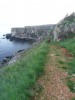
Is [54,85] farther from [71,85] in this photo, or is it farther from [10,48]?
[10,48]

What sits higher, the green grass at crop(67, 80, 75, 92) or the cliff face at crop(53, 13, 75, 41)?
the cliff face at crop(53, 13, 75, 41)

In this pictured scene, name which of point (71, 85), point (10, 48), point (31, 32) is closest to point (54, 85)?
point (71, 85)

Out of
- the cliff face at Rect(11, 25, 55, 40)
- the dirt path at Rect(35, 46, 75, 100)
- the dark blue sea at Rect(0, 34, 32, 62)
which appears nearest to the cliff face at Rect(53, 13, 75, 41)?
the dirt path at Rect(35, 46, 75, 100)

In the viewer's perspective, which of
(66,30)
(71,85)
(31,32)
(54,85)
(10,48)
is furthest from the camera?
(31,32)

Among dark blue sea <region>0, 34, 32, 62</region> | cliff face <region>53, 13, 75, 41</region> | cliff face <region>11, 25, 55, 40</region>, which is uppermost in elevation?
cliff face <region>53, 13, 75, 41</region>

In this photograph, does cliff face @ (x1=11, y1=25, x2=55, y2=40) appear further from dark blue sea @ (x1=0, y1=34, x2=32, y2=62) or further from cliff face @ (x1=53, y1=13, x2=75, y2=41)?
cliff face @ (x1=53, y1=13, x2=75, y2=41)

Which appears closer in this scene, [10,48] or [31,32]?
[10,48]

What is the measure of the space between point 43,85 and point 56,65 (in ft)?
21.1

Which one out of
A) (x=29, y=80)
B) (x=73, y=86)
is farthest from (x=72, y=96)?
(x=29, y=80)

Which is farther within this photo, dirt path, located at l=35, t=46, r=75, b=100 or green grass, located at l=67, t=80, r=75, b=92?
green grass, located at l=67, t=80, r=75, b=92

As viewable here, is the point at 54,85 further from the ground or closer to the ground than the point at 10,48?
further from the ground

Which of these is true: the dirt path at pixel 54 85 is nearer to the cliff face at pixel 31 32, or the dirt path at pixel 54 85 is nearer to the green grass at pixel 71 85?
the green grass at pixel 71 85

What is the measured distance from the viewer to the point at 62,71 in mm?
18562

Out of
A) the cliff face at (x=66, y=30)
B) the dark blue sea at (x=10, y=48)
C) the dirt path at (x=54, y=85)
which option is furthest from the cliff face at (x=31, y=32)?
the dirt path at (x=54, y=85)
